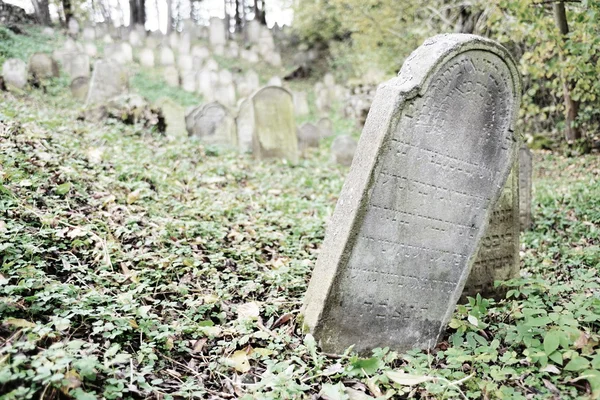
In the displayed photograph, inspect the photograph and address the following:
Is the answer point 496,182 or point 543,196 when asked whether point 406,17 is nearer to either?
point 543,196

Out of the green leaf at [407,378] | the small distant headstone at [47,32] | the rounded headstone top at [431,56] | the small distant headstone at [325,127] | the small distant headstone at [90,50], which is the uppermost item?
the small distant headstone at [47,32]

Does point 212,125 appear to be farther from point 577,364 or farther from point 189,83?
point 577,364

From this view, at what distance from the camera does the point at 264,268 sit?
3.61 metres

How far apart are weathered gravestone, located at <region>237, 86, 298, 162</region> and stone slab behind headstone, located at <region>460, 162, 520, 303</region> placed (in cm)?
511

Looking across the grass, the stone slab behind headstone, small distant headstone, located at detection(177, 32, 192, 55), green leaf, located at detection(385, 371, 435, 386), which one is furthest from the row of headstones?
small distant headstone, located at detection(177, 32, 192, 55)

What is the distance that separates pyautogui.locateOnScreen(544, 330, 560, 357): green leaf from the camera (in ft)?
7.60

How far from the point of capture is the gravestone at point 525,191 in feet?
17.3

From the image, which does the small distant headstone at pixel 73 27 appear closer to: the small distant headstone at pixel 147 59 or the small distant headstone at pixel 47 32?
the small distant headstone at pixel 47 32

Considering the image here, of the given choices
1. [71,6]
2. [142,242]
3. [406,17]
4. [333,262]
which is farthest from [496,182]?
[71,6]

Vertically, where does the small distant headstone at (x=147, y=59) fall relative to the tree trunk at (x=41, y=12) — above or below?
below

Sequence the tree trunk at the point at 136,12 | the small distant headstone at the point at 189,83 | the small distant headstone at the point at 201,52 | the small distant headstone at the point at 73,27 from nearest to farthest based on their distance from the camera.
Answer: the small distant headstone at the point at 189,83
the small distant headstone at the point at 201,52
the small distant headstone at the point at 73,27
the tree trunk at the point at 136,12

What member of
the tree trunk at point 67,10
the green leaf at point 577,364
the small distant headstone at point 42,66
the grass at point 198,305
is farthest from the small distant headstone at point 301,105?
the green leaf at point 577,364

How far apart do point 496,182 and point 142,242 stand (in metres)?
2.67

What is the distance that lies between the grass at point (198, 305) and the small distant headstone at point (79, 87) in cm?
610
